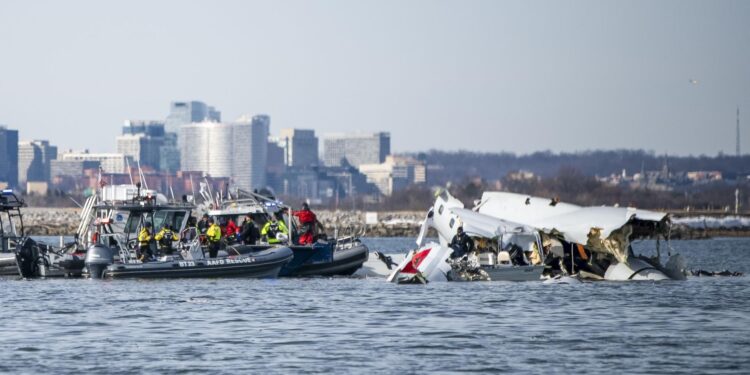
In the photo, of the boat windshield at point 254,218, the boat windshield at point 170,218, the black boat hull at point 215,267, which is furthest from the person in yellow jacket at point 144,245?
the boat windshield at point 254,218

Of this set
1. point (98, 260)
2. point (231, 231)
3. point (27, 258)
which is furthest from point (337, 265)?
point (27, 258)

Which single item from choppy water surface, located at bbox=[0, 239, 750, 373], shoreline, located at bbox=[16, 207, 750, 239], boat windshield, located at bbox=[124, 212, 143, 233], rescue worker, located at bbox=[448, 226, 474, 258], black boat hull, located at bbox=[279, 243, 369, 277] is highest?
boat windshield, located at bbox=[124, 212, 143, 233]

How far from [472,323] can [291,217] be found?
51.9 ft

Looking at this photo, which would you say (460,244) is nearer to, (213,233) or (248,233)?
(248,233)

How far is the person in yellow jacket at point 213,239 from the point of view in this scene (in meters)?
45.3

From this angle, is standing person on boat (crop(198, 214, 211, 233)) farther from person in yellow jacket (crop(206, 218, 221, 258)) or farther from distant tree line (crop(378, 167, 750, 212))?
distant tree line (crop(378, 167, 750, 212))

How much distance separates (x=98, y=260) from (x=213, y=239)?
3.40 meters

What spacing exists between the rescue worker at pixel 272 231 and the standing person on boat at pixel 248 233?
0.26 meters

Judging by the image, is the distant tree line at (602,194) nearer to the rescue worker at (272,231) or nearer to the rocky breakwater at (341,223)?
the rocky breakwater at (341,223)

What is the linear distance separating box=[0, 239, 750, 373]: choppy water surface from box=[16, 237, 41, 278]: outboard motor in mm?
487

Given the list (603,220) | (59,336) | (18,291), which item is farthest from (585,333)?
(18,291)

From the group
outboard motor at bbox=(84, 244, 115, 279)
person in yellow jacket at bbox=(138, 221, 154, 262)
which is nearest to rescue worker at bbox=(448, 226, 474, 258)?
person in yellow jacket at bbox=(138, 221, 154, 262)

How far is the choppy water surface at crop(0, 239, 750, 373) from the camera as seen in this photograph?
2748 cm

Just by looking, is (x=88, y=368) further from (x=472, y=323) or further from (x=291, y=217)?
(x=291, y=217)
